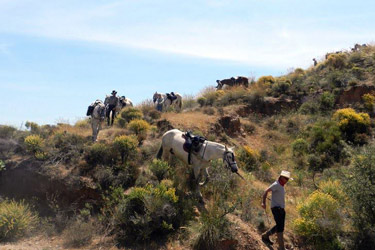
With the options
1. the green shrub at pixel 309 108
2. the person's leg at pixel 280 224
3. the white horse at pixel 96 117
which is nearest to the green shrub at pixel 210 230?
the person's leg at pixel 280 224

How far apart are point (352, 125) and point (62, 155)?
1583 cm

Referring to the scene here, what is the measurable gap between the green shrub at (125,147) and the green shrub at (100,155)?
1.02 ft

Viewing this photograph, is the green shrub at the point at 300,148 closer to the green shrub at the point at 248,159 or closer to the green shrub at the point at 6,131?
the green shrub at the point at 248,159

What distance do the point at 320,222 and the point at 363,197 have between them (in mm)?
1249

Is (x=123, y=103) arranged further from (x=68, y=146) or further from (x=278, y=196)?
(x=278, y=196)

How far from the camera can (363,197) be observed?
805 cm

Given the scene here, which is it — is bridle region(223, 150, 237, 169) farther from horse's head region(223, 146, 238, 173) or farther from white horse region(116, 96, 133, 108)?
white horse region(116, 96, 133, 108)

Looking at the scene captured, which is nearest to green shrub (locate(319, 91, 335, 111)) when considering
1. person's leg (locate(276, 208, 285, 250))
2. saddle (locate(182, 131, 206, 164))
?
saddle (locate(182, 131, 206, 164))

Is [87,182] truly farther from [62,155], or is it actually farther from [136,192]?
[136,192]

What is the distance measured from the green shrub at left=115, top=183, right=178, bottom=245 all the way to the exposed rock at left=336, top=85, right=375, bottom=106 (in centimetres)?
1838

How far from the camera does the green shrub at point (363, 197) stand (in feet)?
25.9

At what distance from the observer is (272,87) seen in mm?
26453

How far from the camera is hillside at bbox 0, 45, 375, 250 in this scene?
8.23m

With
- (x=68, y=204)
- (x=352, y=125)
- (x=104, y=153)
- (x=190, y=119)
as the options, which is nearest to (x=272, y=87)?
(x=352, y=125)
